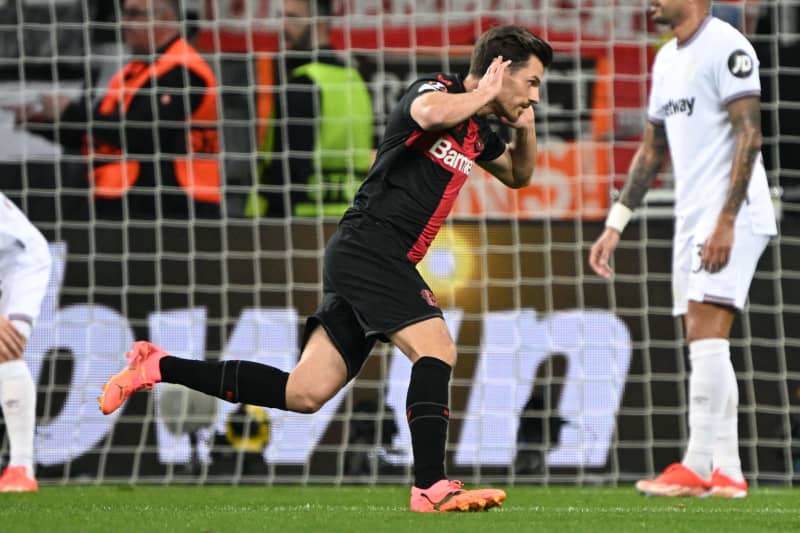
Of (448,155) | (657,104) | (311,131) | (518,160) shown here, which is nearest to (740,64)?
(657,104)

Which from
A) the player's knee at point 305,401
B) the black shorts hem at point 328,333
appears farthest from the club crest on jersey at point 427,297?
the player's knee at point 305,401

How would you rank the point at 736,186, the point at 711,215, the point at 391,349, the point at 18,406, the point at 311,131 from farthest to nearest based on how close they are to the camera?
the point at 311,131 → the point at 391,349 → the point at 18,406 → the point at 711,215 → the point at 736,186

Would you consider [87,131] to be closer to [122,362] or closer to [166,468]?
[122,362]

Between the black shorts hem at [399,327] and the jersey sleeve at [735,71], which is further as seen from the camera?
the jersey sleeve at [735,71]

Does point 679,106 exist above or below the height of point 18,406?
above

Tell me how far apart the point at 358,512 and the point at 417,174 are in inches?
42.0

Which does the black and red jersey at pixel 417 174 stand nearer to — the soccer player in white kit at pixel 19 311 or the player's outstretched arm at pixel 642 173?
the player's outstretched arm at pixel 642 173

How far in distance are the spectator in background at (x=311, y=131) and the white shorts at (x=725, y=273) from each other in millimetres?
2363

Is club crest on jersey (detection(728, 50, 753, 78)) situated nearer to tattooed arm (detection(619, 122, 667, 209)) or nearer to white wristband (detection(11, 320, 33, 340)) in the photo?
tattooed arm (detection(619, 122, 667, 209))

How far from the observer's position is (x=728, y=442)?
599cm

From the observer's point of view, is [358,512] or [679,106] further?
[679,106]

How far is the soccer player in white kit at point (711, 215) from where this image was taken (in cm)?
588

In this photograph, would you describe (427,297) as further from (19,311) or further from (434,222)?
(19,311)

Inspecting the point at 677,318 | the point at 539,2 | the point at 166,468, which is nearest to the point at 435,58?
the point at 539,2
